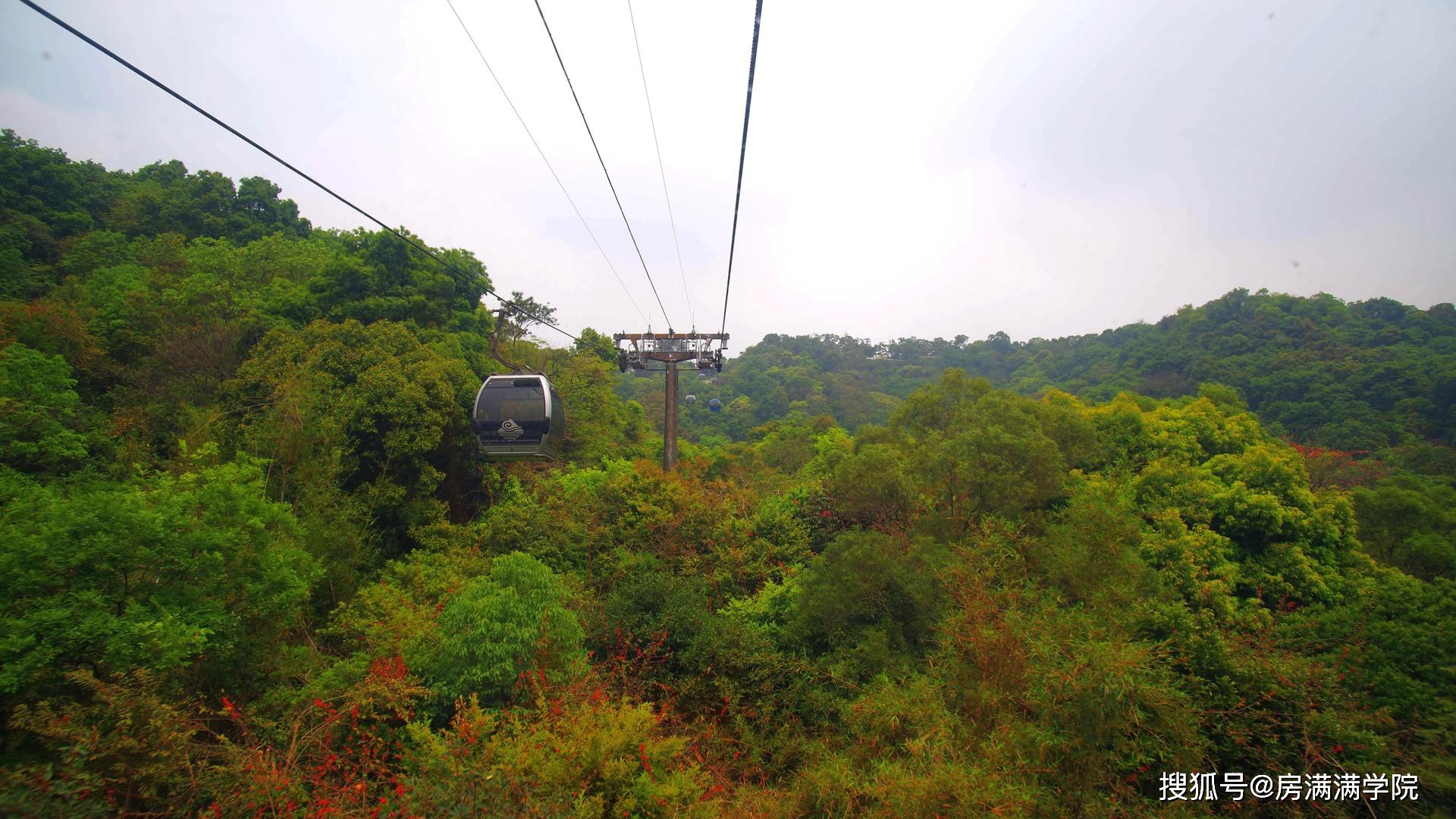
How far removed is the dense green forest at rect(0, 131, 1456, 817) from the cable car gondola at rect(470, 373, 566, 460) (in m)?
2.36

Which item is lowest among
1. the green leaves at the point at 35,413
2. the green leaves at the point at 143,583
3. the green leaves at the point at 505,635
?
the green leaves at the point at 505,635

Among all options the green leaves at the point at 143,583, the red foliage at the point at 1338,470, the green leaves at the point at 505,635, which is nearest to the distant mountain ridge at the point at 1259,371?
the red foliage at the point at 1338,470

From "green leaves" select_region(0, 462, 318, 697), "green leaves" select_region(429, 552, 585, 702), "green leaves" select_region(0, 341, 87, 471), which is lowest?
"green leaves" select_region(429, 552, 585, 702)

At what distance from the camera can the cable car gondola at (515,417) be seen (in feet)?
35.3

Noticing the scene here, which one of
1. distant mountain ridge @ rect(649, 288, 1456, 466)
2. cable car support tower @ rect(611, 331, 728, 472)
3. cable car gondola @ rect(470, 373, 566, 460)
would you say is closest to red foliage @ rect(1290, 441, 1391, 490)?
distant mountain ridge @ rect(649, 288, 1456, 466)

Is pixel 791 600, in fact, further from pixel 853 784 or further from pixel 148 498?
pixel 148 498

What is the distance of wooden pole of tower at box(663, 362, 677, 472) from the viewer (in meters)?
18.2

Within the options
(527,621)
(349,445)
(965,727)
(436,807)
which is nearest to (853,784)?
(965,727)

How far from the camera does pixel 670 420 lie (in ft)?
61.9

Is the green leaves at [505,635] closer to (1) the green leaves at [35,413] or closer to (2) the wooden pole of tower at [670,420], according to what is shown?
(1) the green leaves at [35,413]

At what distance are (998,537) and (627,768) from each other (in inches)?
297

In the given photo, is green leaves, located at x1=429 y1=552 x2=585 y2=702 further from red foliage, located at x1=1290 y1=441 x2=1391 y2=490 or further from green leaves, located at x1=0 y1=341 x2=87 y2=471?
red foliage, located at x1=1290 y1=441 x2=1391 y2=490

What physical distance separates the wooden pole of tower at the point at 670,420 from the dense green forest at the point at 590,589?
1.08 metres

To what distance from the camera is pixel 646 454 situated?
2611 centimetres
